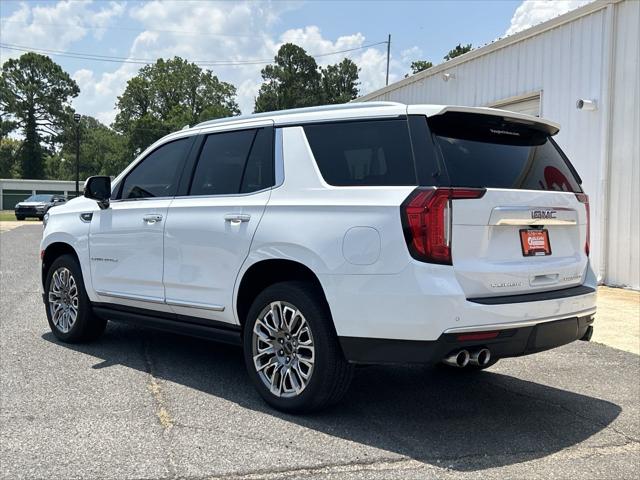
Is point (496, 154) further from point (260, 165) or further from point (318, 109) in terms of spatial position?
point (260, 165)

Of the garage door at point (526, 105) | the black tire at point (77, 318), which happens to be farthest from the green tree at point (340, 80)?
the black tire at point (77, 318)

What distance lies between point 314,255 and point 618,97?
7.88 meters

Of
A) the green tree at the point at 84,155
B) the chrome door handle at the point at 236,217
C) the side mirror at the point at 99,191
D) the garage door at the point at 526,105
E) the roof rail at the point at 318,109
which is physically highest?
the green tree at the point at 84,155

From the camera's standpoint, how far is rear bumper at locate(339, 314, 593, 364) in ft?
11.7

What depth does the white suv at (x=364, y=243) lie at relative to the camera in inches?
142

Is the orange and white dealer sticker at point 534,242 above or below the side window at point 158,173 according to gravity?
below

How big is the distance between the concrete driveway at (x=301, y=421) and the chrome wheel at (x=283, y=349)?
0.23 meters

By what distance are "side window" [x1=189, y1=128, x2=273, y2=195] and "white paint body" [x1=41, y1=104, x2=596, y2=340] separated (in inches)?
3.7

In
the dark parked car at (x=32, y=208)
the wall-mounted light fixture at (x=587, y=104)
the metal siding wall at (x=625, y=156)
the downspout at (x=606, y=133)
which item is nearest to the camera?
the metal siding wall at (x=625, y=156)

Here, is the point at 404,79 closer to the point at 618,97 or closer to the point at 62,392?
the point at 618,97

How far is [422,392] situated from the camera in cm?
484

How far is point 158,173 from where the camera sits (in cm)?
548

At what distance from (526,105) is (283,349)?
369 inches

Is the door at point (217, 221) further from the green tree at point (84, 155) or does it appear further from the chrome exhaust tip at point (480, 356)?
the green tree at point (84, 155)
